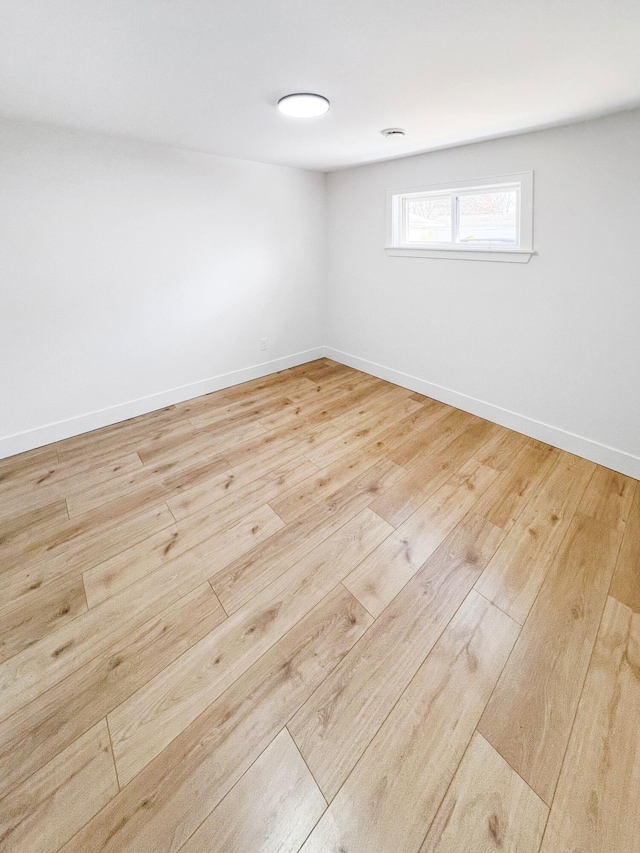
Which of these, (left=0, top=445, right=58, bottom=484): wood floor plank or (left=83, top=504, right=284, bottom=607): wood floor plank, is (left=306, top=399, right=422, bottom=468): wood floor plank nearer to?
(left=83, top=504, right=284, bottom=607): wood floor plank

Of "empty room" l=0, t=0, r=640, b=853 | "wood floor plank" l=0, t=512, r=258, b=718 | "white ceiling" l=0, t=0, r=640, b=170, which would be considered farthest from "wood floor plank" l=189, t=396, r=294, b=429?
"white ceiling" l=0, t=0, r=640, b=170

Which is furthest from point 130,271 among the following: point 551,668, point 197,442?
point 551,668

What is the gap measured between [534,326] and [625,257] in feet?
2.03

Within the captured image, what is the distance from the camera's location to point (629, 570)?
5.78ft

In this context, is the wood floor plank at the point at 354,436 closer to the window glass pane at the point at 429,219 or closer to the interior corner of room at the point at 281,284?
the interior corner of room at the point at 281,284

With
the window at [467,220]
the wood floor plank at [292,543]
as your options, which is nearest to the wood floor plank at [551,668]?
the wood floor plank at [292,543]

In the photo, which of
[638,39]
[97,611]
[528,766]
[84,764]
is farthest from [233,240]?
[528,766]

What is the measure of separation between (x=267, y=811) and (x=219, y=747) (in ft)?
0.73

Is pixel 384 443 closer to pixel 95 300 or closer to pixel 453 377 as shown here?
pixel 453 377

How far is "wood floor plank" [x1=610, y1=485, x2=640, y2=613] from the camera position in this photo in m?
1.63

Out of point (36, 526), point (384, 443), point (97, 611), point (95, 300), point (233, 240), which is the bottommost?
point (97, 611)

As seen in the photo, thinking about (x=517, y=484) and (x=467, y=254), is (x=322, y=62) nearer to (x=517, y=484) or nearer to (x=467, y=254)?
(x=467, y=254)

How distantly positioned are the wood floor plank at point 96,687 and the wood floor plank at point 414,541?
25.6 inches

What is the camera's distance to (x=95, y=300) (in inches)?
112
